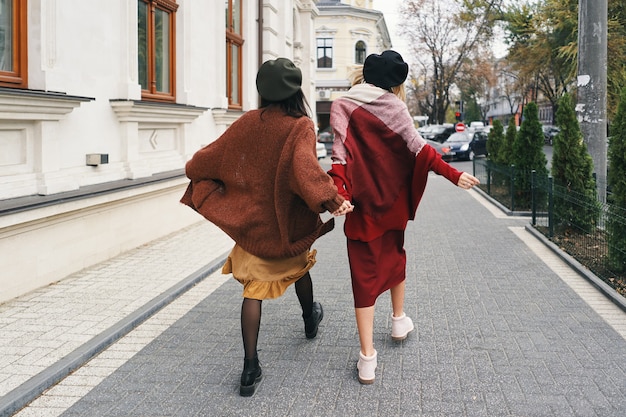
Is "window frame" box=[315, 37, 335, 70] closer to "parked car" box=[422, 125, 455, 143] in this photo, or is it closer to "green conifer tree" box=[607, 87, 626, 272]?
"parked car" box=[422, 125, 455, 143]

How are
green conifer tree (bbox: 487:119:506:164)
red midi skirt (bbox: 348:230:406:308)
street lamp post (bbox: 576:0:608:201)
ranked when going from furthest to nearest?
1. green conifer tree (bbox: 487:119:506:164)
2. street lamp post (bbox: 576:0:608:201)
3. red midi skirt (bbox: 348:230:406:308)

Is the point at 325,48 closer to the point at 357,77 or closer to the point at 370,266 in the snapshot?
the point at 357,77

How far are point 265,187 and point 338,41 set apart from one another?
4493 cm

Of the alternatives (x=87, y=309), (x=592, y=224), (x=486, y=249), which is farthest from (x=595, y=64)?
(x=87, y=309)

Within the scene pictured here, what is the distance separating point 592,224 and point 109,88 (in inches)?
245

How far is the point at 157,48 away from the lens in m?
9.81

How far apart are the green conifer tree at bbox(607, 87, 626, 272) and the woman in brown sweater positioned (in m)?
4.00

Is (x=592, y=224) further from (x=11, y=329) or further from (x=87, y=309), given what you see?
(x=11, y=329)

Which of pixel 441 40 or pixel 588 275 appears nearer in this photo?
pixel 588 275

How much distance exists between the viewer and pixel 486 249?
349 inches

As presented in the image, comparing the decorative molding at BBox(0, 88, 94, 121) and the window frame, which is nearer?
the decorative molding at BBox(0, 88, 94, 121)

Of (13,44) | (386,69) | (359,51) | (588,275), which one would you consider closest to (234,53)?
(13,44)

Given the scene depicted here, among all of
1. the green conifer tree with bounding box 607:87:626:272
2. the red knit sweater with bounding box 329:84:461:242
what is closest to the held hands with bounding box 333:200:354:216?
the red knit sweater with bounding box 329:84:461:242

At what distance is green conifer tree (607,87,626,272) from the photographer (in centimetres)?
674
